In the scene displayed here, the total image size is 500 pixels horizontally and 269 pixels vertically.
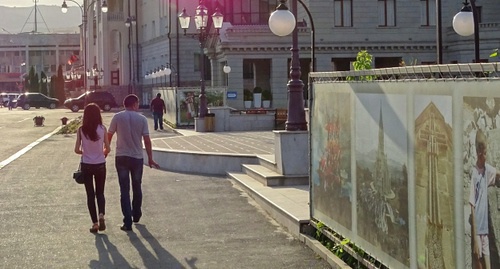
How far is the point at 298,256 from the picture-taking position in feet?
33.1

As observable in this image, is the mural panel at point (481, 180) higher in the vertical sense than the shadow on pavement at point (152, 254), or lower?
higher

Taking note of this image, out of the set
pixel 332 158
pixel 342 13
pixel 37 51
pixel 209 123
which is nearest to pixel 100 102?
pixel 342 13

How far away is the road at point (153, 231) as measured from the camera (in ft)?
32.8

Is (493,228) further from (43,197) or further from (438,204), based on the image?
(43,197)

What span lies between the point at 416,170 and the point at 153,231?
5.84 metres

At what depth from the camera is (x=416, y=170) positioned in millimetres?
6883

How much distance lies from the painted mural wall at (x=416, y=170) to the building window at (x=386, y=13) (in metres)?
46.8

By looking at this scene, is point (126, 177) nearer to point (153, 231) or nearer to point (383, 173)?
point (153, 231)

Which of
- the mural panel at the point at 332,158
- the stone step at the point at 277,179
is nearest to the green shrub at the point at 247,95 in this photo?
the stone step at the point at 277,179

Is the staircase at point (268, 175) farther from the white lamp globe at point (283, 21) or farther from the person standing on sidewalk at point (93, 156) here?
the person standing on sidewalk at point (93, 156)

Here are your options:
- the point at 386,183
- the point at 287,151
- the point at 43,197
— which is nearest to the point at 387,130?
the point at 386,183

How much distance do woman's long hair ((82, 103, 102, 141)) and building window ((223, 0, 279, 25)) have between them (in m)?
51.5

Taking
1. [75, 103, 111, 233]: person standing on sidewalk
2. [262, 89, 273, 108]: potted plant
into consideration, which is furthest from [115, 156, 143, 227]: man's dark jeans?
[262, 89, 273, 108]: potted plant

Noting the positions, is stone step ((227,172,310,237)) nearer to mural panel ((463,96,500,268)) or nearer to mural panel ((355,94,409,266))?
mural panel ((355,94,409,266))
